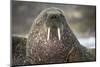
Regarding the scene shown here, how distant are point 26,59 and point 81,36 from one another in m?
0.99

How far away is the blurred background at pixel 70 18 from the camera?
246 cm

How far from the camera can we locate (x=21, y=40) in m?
2.48

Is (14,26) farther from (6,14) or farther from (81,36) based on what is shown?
(81,36)

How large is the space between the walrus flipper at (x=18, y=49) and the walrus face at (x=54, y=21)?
42cm

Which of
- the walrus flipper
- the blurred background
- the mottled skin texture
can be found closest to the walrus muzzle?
the mottled skin texture

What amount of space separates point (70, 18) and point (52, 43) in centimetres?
51

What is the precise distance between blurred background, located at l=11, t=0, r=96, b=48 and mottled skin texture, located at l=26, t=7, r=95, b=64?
0.25 feet

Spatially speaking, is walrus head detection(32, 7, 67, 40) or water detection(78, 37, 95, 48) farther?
water detection(78, 37, 95, 48)

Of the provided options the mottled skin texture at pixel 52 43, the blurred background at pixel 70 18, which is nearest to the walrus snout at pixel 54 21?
the mottled skin texture at pixel 52 43

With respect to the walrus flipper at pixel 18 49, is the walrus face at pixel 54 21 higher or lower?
higher

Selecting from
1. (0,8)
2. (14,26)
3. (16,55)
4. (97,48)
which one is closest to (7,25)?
(14,26)

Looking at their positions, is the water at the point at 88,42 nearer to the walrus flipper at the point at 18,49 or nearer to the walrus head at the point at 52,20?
the walrus head at the point at 52,20

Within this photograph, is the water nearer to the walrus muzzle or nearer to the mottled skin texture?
the mottled skin texture

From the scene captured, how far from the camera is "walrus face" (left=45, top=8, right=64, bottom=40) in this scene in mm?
2617
